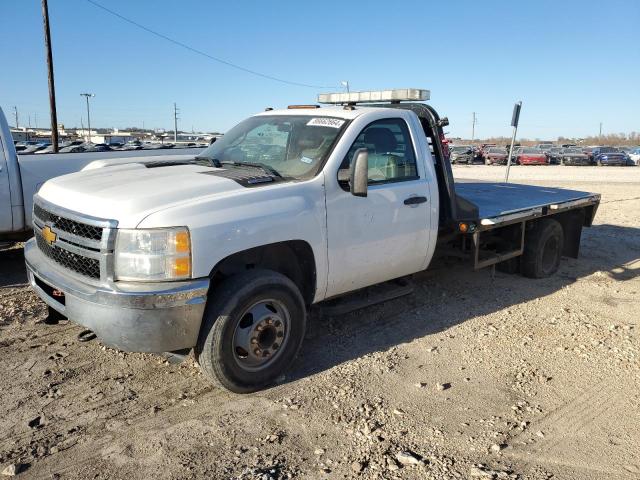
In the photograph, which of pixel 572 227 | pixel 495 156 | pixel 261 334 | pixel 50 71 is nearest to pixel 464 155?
pixel 495 156

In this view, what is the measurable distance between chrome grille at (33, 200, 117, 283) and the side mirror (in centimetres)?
169

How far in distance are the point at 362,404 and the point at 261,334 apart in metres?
0.85

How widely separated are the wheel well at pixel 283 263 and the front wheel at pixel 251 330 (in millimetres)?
122

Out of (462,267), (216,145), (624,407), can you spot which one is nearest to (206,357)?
(216,145)

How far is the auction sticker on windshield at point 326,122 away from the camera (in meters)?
4.46

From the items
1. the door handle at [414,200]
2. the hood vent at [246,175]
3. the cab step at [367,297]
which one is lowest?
the cab step at [367,297]

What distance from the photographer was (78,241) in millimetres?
3518

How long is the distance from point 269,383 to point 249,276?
2.71 ft

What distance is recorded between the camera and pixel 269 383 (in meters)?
3.93

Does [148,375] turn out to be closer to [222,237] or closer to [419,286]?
[222,237]

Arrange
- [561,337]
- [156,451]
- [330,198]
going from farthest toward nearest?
[561,337] → [330,198] → [156,451]

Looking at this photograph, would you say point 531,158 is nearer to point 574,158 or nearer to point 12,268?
point 574,158

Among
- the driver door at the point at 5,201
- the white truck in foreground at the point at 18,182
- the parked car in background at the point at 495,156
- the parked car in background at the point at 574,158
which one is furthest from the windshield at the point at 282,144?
the parked car in background at the point at 574,158

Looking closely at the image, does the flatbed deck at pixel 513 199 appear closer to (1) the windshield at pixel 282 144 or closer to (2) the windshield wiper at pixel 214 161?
(1) the windshield at pixel 282 144
